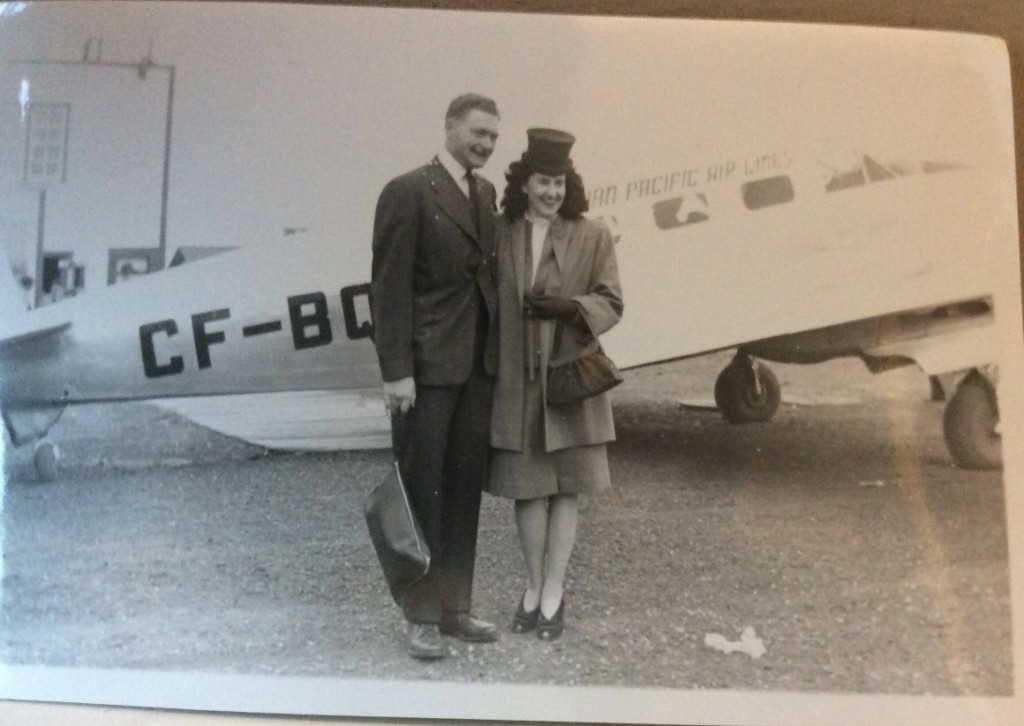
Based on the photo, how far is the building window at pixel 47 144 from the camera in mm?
1263

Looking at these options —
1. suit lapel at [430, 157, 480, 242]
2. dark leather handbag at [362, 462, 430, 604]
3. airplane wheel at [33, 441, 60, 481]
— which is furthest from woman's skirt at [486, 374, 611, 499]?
airplane wheel at [33, 441, 60, 481]

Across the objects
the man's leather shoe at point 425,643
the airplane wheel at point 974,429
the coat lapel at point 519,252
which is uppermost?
the coat lapel at point 519,252

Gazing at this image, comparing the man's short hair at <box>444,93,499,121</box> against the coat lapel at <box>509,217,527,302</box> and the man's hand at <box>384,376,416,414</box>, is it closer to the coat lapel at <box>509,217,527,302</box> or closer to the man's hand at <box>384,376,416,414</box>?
the coat lapel at <box>509,217,527,302</box>

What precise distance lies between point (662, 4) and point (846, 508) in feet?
2.69

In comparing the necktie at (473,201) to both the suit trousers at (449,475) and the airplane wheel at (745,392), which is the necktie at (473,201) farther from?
the airplane wheel at (745,392)

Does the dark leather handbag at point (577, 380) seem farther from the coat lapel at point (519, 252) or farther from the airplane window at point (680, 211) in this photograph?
the airplane window at point (680, 211)

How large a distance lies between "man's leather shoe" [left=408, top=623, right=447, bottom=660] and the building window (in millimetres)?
879

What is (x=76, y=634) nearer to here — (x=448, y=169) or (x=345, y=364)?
(x=345, y=364)

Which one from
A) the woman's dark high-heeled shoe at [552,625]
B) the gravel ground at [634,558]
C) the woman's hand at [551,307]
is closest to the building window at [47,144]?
the gravel ground at [634,558]

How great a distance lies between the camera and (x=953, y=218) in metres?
1.23

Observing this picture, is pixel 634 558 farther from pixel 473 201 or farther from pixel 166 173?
pixel 166 173

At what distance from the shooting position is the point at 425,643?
1.17 m

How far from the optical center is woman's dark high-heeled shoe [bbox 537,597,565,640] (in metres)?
1.17

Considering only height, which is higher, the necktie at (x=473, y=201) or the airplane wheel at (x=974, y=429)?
the necktie at (x=473, y=201)
